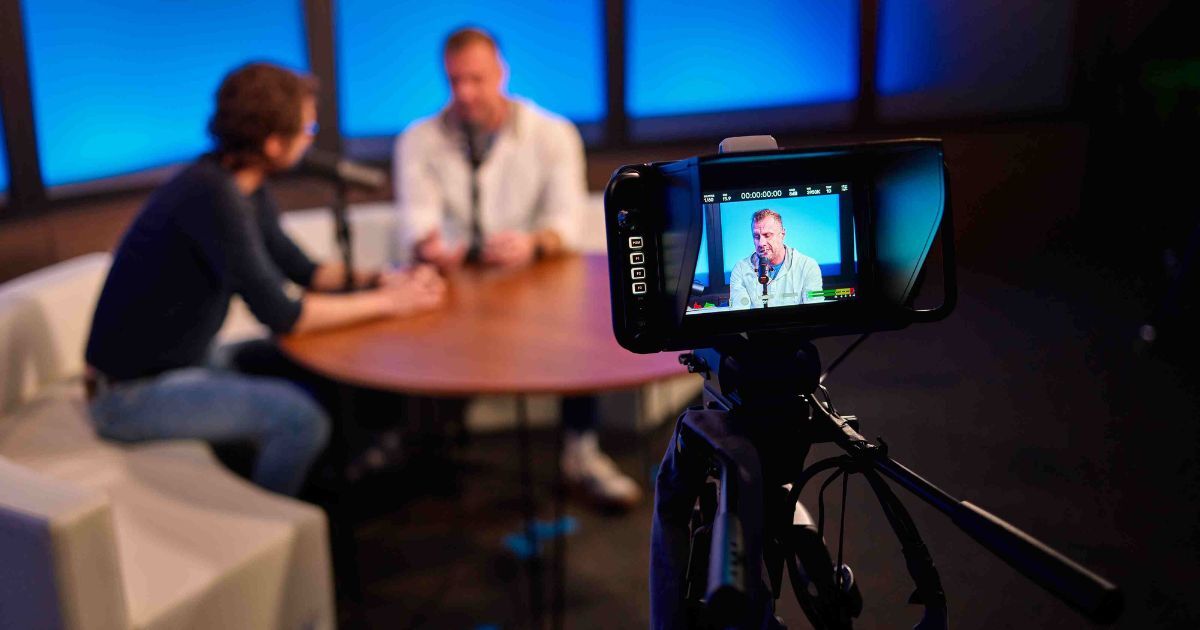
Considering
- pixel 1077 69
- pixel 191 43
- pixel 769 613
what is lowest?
pixel 769 613

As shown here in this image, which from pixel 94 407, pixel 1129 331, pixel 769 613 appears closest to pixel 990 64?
pixel 1129 331

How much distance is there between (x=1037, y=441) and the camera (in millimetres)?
679

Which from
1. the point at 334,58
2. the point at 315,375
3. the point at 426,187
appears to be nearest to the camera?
A: the point at 315,375

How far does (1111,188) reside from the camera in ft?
2.25

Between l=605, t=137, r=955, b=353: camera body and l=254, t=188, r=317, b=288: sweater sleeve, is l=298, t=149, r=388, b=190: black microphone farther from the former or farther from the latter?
l=605, t=137, r=955, b=353: camera body

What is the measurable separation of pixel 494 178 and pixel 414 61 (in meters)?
0.90

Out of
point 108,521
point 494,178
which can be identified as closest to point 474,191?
point 494,178

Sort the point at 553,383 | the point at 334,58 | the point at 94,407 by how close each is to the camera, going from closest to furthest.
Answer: the point at 553,383 < the point at 94,407 < the point at 334,58

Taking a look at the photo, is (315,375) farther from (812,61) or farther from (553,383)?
(812,61)

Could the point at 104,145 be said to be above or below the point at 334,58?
below

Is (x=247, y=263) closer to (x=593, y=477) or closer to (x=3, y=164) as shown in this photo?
(x=3, y=164)

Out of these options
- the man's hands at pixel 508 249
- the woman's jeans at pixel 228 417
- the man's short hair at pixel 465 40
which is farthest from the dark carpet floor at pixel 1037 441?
the man's short hair at pixel 465 40

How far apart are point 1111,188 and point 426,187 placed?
2525mm

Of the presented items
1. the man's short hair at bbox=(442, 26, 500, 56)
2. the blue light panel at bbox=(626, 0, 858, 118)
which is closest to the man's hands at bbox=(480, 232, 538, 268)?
the man's short hair at bbox=(442, 26, 500, 56)
